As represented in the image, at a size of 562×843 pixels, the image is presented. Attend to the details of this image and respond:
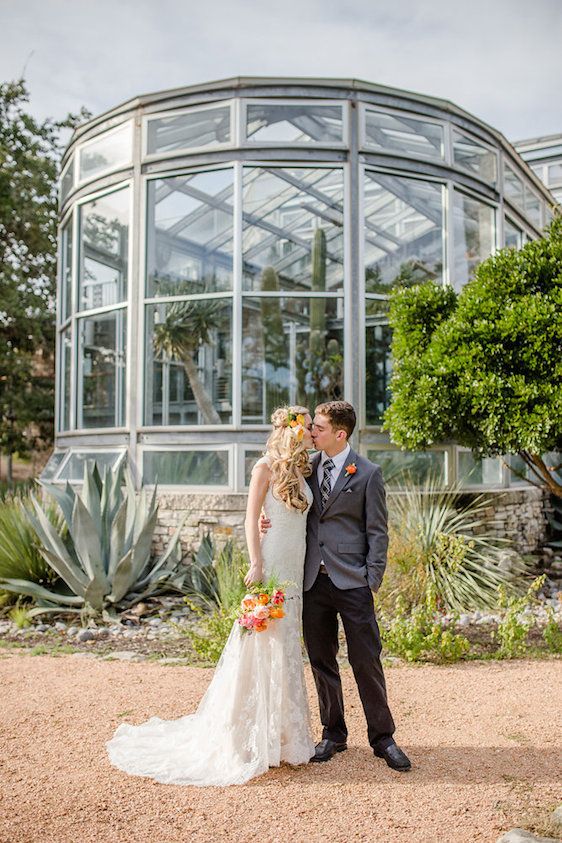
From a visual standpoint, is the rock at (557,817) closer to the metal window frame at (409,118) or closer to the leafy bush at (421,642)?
the leafy bush at (421,642)

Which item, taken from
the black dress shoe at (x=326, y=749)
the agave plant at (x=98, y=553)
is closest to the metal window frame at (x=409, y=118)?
the agave plant at (x=98, y=553)

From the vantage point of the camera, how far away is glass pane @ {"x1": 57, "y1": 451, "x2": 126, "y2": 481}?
9.35 meters

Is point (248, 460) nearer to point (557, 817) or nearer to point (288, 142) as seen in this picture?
point (288, 142)

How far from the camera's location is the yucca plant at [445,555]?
7.23 m

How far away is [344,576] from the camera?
3.89 m

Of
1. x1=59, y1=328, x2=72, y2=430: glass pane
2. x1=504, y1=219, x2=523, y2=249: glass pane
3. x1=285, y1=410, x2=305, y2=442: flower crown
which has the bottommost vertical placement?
x1=285, y1=410, x2=305, y2=442: flower crown

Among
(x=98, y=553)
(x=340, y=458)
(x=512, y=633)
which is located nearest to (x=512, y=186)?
(x=512, y=633)

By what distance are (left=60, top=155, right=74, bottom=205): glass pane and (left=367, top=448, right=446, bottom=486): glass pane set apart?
5.68m

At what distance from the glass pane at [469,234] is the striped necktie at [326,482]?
6.09m

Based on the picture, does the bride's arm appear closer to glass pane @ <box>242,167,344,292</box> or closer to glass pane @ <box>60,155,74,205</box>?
glass pane @ <box>242,167,344,292</box>

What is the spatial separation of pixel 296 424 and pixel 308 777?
1.72m

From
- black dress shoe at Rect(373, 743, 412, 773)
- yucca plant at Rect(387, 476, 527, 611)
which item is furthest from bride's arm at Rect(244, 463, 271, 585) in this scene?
yucca plant at Rect(387, 476, 527, 611)

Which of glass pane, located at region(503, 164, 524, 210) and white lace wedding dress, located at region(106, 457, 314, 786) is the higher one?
glass pane, located at region(503, 164, 524, 210)

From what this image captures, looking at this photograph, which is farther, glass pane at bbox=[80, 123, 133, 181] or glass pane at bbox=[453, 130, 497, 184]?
glass pane at bbox=[453, 130, 497, 184]
